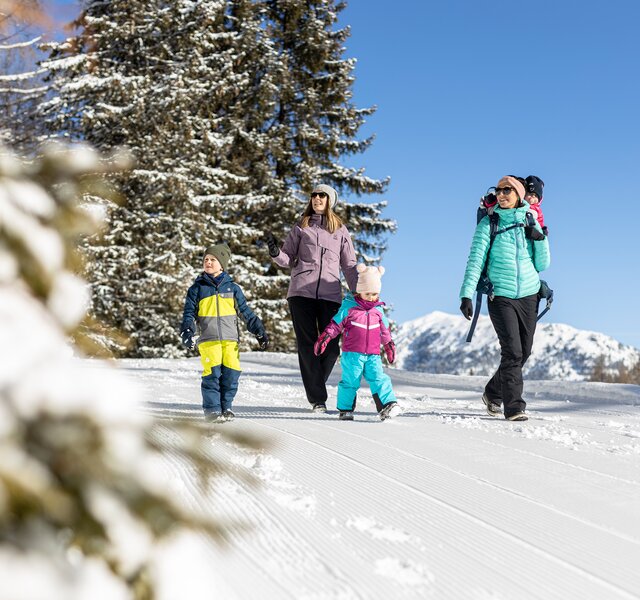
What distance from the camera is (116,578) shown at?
979mm

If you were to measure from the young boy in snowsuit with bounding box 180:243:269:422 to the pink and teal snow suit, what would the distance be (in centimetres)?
77

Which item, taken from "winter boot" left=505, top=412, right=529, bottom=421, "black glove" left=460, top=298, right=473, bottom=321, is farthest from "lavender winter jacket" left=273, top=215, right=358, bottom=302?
"winter boot" left=505, top=412, right=529, bottom=421

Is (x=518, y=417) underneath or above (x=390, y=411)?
underneath

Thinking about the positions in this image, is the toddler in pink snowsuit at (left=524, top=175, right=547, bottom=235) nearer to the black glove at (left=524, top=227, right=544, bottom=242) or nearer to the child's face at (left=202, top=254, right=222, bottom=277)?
the black glove at (left=524, top=227, right=544, bottom=242)

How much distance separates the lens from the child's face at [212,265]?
625cm

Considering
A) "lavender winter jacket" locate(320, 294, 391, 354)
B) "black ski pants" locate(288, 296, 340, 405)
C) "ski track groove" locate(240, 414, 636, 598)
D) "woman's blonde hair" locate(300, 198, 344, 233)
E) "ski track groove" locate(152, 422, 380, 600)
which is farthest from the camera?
"woman's blonde hair" locate(300, 198, 344, 233)

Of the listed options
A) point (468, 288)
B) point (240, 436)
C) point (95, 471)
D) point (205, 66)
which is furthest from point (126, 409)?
point (205, 66)

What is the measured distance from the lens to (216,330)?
20.0 feet

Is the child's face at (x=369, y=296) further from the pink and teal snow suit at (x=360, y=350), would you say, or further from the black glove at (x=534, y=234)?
the black glove at (x=534, y=234)

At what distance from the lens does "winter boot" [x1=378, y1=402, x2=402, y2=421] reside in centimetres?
616

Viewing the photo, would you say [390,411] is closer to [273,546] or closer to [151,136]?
[273,546]

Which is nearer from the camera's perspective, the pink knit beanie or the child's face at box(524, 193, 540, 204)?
the pink knit beanie

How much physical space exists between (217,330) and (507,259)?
285cm

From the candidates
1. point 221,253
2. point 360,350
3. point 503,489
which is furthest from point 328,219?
point 503,489
